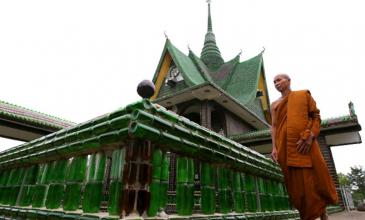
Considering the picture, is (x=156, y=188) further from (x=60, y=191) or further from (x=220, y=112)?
(x=220, y=112)

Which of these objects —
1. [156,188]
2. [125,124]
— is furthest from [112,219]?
[125,124]

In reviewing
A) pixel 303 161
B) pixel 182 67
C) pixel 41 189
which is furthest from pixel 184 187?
pixel 182 67

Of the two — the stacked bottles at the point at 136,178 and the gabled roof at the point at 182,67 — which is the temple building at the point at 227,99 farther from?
the stacked bottles at the point at 136,178

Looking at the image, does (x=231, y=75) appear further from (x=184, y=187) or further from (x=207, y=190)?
(x=184, y=187)

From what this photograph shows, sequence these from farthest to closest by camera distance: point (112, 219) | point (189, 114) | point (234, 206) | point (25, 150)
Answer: point (189, 114), point (25, 150), point (234, 206), point (112, 219)

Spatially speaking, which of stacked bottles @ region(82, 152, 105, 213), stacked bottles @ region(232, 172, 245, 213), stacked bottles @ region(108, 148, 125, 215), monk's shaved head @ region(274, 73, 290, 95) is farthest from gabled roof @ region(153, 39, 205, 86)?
stacked bottles @ region(108, 148, 125, 215)

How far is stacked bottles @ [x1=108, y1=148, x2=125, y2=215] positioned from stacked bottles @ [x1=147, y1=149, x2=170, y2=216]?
6.9 inches

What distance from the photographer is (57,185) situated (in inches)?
70.7

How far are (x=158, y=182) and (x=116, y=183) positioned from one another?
0.77ft

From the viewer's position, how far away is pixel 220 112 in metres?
11.6

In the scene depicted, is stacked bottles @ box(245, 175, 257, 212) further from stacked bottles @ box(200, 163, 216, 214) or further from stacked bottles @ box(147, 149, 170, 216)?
stacked bottles @ box(147, 149, 170, 216)

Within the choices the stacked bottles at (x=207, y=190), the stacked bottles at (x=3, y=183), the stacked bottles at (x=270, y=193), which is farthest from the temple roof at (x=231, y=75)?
the stacked bottles at (x=207, y=190)

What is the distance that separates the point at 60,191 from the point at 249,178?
1.74 meters

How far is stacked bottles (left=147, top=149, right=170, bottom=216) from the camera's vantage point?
1.27m
